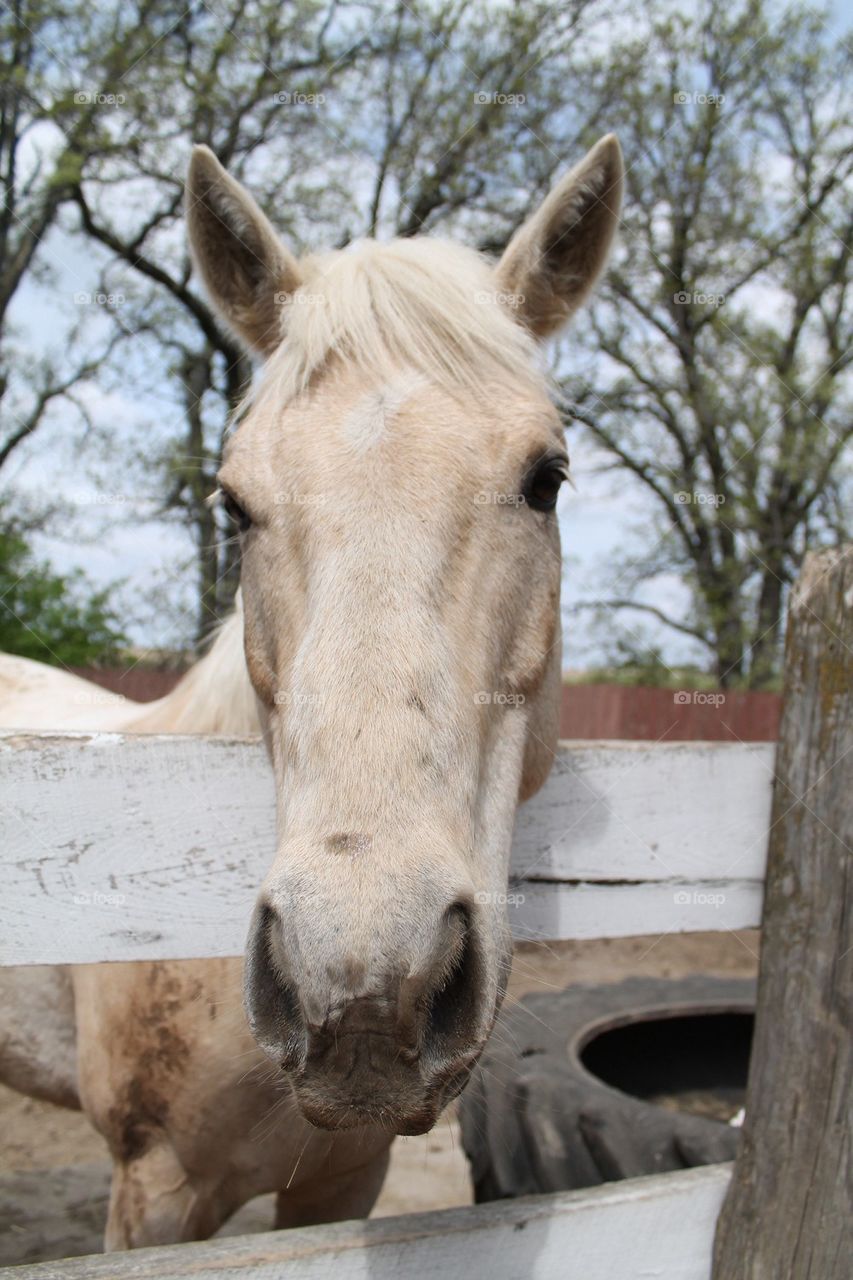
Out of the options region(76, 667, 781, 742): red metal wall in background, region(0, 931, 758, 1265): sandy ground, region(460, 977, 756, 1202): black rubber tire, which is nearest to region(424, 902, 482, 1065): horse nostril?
region(460, 977, 756, 1202): black rubber tire

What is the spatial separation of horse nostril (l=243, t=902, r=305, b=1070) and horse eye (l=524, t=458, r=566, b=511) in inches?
38.9

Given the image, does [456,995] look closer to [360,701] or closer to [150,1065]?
[360,701]

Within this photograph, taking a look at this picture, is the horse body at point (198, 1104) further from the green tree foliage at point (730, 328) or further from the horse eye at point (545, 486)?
the green tree foliage at point (730, 328)

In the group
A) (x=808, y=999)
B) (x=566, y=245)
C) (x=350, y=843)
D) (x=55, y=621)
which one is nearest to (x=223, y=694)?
(x=350, y=843)

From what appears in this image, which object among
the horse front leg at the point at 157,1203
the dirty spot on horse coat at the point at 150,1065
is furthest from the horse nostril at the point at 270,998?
the horse front leg at the point at 157,1203

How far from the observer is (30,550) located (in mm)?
12875

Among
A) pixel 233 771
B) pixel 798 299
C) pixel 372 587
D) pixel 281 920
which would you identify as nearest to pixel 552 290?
pixel 372 587

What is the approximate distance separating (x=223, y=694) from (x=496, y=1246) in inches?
60.4

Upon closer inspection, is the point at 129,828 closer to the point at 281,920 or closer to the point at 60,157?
the point at 281,920

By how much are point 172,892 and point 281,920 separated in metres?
0.57

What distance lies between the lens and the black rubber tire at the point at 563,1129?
2.68m

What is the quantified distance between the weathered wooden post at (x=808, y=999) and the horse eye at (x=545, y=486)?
541mm

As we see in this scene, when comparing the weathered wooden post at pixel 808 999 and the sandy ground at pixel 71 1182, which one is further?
the sandy ground at pixel 71 1182

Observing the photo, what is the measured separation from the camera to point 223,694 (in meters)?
2.52
